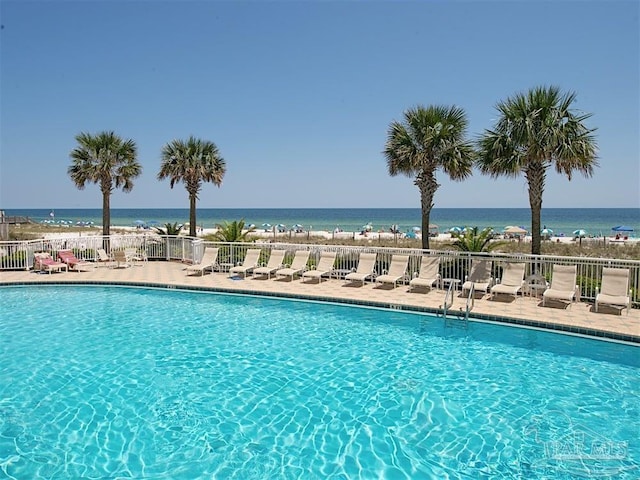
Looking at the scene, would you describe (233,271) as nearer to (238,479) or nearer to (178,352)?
(178,352)

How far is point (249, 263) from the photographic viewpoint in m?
14.5

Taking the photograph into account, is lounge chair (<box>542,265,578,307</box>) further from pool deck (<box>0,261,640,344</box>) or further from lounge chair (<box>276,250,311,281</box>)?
lounge chair (<box>276,250,311,281</box>)

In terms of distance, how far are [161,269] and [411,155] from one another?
9602 millimetres

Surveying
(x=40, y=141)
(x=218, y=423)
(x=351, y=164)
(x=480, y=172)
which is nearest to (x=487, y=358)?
(x=218, y=423)

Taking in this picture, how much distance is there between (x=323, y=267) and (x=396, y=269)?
7.46 feet

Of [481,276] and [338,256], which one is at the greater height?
[338,256]

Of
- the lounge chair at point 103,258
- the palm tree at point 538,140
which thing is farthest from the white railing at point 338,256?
the palm tree at point 538,140

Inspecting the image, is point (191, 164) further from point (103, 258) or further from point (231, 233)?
point (103, 258)

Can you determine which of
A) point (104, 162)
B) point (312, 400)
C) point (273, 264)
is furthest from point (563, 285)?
point (104, 162)

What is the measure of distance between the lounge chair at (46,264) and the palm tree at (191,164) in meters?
6.16

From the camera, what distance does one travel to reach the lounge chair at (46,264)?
48.8 ft

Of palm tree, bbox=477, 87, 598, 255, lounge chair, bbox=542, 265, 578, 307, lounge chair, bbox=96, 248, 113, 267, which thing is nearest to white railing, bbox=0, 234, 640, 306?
lounge chair, bbox=96, 248, 113, 267

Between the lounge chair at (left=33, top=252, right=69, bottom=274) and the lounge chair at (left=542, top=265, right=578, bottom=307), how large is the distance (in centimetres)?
1454

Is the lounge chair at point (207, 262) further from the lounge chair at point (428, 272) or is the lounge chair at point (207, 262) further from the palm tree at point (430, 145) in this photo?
the lounge chair at point (428, 272)
